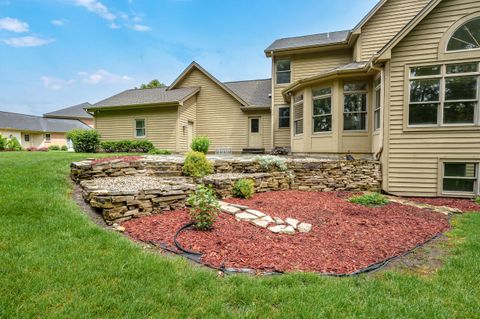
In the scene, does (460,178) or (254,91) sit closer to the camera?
(460,178)

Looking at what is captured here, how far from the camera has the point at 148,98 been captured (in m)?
16.4

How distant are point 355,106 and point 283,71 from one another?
6.14 meters

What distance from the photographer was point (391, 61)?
7664 mm

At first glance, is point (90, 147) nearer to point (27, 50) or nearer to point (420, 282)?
point (27, 50)

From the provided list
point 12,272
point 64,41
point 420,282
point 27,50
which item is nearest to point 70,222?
point 12,272

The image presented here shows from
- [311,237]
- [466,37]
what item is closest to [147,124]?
[311,237]

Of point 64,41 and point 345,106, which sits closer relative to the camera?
point 345,106

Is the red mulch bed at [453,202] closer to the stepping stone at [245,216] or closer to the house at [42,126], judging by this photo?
the stepping stone at [245,216]

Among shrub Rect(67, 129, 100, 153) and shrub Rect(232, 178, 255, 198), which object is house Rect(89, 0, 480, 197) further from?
shrub Rect(232, 178, 255, 198)

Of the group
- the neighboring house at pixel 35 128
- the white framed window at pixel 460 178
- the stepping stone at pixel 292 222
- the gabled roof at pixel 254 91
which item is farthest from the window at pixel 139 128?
the neighboring house at pixel 35 128

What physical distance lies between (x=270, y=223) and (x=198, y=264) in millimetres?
1999

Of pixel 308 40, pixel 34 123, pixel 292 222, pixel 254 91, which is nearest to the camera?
pixel 292 222

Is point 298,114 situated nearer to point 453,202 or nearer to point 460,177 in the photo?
point 460,177

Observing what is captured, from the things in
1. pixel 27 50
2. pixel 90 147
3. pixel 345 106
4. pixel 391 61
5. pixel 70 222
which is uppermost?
pixel 27 50
